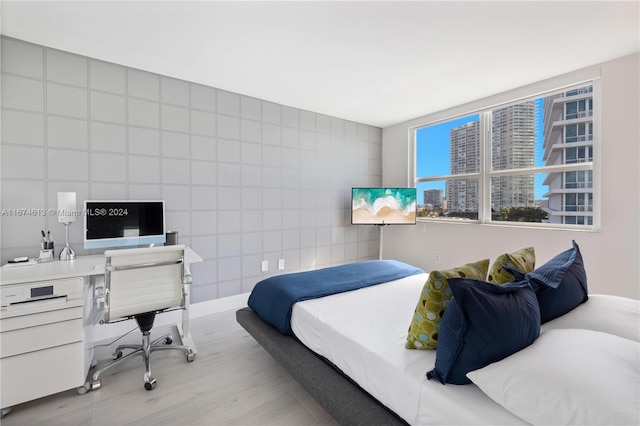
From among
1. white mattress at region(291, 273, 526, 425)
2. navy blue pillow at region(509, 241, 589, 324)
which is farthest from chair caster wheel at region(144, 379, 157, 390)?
navy blue pillow at region(509, 241, 589, 324)

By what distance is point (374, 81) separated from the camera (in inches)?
124

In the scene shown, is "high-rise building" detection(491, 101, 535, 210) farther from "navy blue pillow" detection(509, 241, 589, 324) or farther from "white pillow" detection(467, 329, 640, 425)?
"white pillow" detection(467, 329, 640, 425)

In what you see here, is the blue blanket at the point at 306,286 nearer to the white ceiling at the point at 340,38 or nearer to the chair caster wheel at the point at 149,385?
the chair caster wheel at the point at 149,385

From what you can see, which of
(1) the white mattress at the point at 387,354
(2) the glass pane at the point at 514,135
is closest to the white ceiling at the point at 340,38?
(2) the glass pane at the point at 514,135

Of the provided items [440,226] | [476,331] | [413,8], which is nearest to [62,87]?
[413,8]

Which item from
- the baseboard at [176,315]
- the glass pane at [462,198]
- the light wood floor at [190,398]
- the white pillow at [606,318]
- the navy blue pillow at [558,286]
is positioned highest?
the glass pane at [462,198]

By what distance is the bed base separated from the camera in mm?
1314

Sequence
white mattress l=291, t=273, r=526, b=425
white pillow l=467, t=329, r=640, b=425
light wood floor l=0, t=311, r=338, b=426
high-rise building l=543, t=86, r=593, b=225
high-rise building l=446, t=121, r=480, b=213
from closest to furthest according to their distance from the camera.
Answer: white pillow l=467, t=329, r=640, b=425, white mattress l=291, t=273, r=526, b=425, light wood floor l=0, t=311, r=338, b=426, high-rise building l=543, t=86, r=593, b=225, high-rise building l=446, t=121, r=480, b=213

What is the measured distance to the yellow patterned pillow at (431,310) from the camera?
1310 millimetres

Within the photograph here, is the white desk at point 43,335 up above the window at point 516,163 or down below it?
below

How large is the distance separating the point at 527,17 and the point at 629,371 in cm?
234

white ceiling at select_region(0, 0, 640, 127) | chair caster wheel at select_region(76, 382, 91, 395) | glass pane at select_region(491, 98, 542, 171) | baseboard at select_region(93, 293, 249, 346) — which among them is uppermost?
white ceiling at select_region(0, 0, 640, 127)

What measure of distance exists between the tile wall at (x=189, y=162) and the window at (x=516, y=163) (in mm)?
1194

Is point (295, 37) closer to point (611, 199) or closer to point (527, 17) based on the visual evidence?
point (527, 17)
